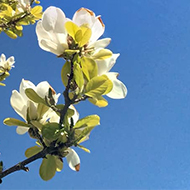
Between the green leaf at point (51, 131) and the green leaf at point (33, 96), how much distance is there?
55mm

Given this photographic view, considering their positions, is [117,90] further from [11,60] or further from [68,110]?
[11,60]

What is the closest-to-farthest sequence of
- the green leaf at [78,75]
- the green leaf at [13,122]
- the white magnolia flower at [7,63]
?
the green leaf at [78,75], the green leaf at [13,122], the white magnolia flower at [7,63]

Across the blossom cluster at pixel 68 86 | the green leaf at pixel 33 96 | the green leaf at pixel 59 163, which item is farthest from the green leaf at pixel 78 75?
the green leaf at pixel 59 163

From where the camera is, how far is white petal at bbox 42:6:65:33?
0.59 m

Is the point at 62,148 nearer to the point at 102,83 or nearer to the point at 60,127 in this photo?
the point at 60,127

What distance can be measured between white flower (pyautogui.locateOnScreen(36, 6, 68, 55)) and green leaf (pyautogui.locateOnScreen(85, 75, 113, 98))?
Result: 3.8 inches

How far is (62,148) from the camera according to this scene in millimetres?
647

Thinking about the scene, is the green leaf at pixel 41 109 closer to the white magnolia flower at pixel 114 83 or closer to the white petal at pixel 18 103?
the white petal at pixel 18 103

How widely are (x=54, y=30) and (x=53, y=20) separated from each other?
0.07ft

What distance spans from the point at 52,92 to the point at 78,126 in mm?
98

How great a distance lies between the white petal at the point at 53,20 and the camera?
592 mm

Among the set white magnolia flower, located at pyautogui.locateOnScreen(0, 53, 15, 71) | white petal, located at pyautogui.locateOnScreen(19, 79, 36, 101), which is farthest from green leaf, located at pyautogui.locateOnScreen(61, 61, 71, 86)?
white magnolia flower, located at pyautogui.locateOnScreen(0, 53, 15, 71)

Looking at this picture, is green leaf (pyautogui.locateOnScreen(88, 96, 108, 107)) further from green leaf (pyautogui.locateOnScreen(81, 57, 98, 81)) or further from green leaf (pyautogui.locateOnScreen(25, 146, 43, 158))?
green leaf (pyautogui.locateOnScreen(25, 146, 43, 158))

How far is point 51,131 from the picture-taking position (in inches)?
24.0
